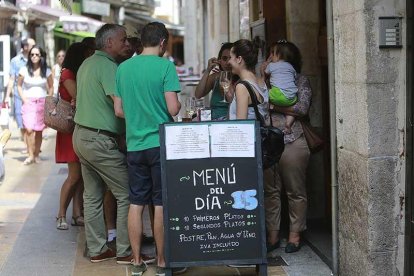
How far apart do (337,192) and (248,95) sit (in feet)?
3.14

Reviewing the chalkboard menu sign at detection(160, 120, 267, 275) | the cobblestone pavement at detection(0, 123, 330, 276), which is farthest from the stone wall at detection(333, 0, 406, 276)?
the cobblestone pavement at detection(0, 123, 330, 276)

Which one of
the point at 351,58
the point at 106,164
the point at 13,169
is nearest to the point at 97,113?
the point at 106,164

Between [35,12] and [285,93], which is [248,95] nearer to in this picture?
[285,93]

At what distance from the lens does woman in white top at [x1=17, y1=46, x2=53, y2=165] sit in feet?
38.4

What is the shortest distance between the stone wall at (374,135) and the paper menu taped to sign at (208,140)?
73 centimetres

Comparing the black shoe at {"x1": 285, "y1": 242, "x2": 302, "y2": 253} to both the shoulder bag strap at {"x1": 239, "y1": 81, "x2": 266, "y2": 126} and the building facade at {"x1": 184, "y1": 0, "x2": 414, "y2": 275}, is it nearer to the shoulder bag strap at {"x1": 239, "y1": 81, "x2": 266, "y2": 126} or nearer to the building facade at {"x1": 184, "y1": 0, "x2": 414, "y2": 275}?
the building facade at {"x1": 184, "y1": 0, "x2": 414, "y2": 275}

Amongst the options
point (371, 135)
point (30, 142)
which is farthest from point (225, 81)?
point (30, 142)

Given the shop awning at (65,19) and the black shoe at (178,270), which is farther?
the shop awning at (65,19)

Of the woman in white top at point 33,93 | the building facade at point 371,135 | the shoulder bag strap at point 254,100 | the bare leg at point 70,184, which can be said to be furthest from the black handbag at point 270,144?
the woman in white top at point 33,93

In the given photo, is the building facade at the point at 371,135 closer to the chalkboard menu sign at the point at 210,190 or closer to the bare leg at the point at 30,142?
the chalkboard menu sign at the point at 210,190

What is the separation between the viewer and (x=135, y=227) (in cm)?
571

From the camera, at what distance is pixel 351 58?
16.6 ft

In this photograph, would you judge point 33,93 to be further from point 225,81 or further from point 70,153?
point 225,81

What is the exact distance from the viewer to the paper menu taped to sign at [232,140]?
17.1 feet
